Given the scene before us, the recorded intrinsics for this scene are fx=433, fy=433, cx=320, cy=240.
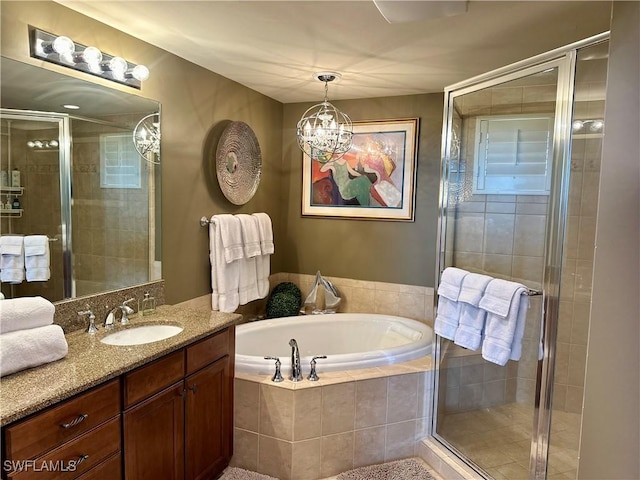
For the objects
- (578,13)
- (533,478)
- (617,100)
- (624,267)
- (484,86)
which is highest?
(578,13)

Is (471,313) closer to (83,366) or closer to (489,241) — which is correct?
(489,241)

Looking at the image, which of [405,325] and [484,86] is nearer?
[484,86]

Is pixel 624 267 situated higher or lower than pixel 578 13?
lower

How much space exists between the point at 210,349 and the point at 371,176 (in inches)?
84.9

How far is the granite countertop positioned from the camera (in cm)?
133

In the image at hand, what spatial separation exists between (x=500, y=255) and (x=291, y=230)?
76.4 inches

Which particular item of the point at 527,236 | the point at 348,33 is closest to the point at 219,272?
the point at 348,33

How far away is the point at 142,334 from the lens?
2197mm

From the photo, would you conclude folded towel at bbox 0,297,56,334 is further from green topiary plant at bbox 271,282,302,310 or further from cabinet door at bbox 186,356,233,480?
green topiary plant at bbox 271,282,302,310

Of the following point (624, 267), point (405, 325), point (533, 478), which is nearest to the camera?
→ point (624, 267)

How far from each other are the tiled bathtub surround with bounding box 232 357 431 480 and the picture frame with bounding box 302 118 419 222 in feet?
4.99

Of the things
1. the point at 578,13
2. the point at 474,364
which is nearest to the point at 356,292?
the point at 474,364

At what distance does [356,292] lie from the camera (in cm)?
387

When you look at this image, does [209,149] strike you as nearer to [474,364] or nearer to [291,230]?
[291,230]
